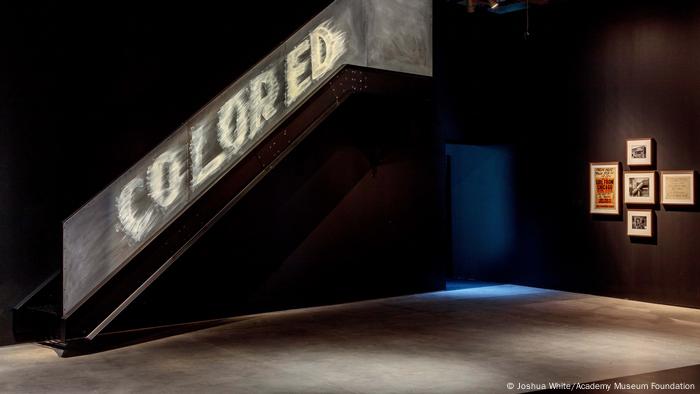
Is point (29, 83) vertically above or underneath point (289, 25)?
underneath

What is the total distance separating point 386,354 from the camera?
6355 mm

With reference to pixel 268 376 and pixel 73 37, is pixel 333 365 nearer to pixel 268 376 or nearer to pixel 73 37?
pixel 268 376

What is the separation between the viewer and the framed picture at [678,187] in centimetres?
898

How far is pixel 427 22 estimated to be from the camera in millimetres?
9227

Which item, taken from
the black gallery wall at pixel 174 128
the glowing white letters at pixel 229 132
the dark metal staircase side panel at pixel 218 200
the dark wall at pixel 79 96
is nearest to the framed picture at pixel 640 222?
the black gallery wall at pixel 174 128

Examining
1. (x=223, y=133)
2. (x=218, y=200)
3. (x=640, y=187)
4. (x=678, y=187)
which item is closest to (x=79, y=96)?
(x=223, y=133)

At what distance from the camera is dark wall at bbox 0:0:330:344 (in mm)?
7039

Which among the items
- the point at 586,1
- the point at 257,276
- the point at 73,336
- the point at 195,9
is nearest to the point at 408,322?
the point at 257,276

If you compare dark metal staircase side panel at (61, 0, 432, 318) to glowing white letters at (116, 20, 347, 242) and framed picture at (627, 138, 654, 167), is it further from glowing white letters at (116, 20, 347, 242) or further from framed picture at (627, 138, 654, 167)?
framed picture at (627, 138, 654, 167)

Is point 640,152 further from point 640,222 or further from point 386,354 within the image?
point 386,354

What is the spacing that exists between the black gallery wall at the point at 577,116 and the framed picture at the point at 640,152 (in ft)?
0.36

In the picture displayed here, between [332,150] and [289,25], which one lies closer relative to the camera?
[289,25]

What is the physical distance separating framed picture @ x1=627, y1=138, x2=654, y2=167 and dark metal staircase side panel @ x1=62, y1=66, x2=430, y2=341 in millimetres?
3069

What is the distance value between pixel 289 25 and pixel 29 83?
3.20m
